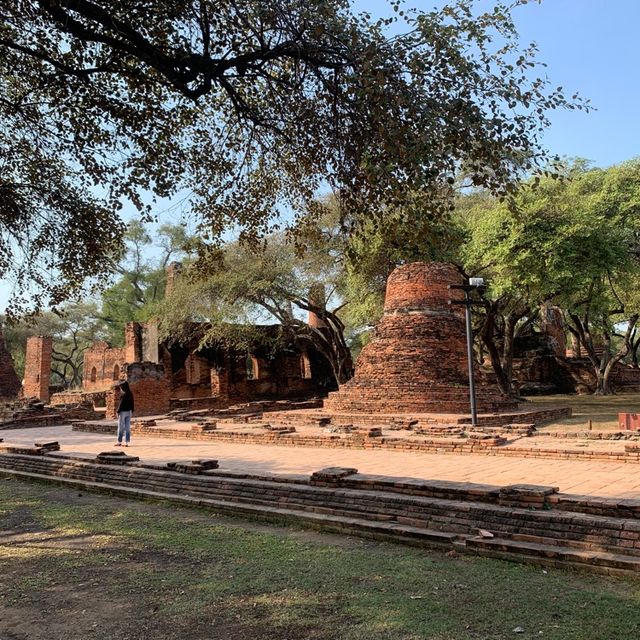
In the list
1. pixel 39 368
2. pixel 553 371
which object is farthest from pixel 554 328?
pixel 39 368

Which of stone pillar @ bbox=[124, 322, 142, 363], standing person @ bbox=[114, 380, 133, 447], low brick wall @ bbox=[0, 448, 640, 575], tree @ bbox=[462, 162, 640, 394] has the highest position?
tree @ bbox=[462, 162, 640, 394]

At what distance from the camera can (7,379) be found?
24.3 metres

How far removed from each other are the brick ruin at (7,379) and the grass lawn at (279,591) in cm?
2076

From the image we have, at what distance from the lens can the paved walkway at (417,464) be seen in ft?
20.0

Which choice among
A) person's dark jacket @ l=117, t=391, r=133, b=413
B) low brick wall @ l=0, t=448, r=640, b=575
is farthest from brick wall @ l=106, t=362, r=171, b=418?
low brick wall @ l=0, t=448, r=640, b=575

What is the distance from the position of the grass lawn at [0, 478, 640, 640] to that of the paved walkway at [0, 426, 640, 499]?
6.65 ft

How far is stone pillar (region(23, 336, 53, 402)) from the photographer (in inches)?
1014

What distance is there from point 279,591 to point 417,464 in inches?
168

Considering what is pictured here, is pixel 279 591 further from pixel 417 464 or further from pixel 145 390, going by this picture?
pixel 145 390

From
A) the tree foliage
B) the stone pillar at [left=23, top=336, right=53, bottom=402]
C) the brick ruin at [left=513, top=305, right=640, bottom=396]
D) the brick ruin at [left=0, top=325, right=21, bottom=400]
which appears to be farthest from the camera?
the tree foliage

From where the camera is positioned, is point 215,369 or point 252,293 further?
point 215,369

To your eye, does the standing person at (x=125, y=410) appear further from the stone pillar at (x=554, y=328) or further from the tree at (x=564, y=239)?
the stone pillar at (x=554, y=328)

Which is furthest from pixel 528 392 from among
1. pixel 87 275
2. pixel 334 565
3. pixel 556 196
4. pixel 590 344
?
pixel 334 565

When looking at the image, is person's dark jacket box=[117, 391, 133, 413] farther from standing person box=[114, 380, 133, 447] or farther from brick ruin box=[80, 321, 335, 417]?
brick ruin box=[80, 321, 335, 417]
